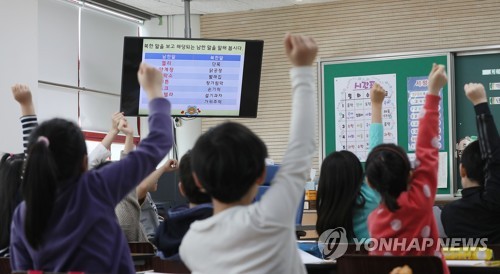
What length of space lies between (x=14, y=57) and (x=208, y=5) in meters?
2.55

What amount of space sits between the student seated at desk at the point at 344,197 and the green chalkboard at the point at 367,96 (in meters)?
4.50

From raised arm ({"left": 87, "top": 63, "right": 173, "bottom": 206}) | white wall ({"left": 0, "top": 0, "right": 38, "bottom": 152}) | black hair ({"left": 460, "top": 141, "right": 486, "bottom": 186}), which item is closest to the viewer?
raised arm ({"left": 87, "top": 63, "right": 173, "bottom": 206})

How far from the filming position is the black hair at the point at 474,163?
3.30 meters

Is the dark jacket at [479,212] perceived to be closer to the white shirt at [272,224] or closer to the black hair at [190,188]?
the black hair at [190,188]

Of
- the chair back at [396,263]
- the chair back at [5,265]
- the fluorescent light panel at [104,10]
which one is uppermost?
the fluorescent light panel at [104,10]

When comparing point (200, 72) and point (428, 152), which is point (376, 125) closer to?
point (428, 152)

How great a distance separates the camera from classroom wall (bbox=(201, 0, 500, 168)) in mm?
7711

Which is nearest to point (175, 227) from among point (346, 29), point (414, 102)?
point (414, 102)

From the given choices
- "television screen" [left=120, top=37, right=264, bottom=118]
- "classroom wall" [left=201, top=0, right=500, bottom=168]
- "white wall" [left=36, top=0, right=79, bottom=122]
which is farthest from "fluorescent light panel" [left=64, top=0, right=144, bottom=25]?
"television screen" [left=120, top=37, right=264, bottom=118]

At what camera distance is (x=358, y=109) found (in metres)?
8.15

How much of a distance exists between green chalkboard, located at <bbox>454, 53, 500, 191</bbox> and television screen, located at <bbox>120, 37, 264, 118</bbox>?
96.1 inches

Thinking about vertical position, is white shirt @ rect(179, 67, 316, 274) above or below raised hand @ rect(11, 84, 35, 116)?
below

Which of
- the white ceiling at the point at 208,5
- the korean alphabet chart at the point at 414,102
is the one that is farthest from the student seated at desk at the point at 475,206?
the white ceiling at the point at 208,5

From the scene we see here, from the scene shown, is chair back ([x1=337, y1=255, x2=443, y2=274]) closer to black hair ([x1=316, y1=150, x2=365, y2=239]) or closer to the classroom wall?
black hair ([x1=316, y1=150, x2=365, y2=239])
